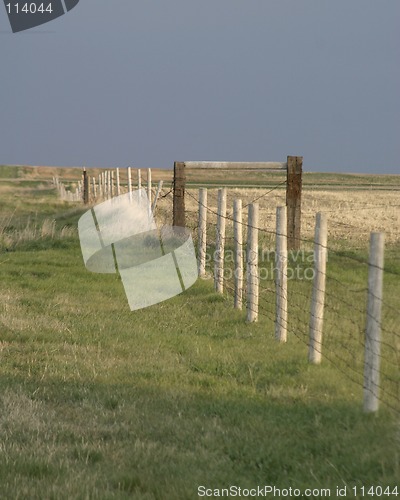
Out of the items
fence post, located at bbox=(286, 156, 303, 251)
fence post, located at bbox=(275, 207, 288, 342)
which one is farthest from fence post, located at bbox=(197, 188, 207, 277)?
fence post, located at bbox=(275, 207, 288, 342)

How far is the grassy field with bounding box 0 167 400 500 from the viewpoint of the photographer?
5035 millimetres

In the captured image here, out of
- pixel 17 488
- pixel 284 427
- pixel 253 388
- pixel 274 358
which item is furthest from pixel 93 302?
pixel 17 488

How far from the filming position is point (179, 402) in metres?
6.85

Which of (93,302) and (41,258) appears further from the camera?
(41,258)

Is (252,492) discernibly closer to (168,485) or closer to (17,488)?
(168,485)

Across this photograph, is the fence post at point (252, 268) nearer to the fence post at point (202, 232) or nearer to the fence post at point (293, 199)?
the fence post at point (202, 232)

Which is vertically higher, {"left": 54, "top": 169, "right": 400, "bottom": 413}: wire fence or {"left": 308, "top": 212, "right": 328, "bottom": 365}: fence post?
{"left": 308, "top": 212, "right": 328, "bottom": 365}: fence post

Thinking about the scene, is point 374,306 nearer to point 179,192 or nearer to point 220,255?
point 220,255

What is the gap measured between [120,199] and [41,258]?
774 cm

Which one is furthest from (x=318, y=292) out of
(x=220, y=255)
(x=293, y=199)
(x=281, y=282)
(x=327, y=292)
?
(x=293, y=199)

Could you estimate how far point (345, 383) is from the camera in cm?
718

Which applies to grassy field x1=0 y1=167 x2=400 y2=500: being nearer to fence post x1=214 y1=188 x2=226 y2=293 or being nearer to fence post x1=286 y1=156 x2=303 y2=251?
fence post x1=214 y1=188 x2=226 y2=293

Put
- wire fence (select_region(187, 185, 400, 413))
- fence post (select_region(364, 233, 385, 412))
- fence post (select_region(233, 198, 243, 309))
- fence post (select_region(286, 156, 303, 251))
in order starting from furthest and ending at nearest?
fence post (select_region(286, 156, 303, 251)), fence post (select_region(233, 198, 243, 309)), wire fence (select_region(187, 185, 400, 413)), fence post (select_region(364, 233, 385, 412))
